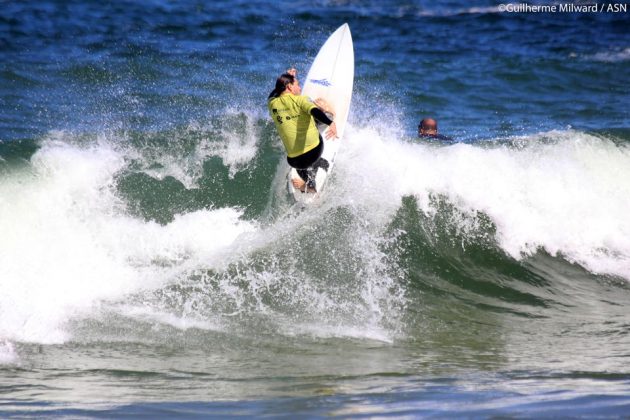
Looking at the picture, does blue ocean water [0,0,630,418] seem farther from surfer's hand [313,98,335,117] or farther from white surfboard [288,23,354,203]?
surfer's hand [313,98,335,117]

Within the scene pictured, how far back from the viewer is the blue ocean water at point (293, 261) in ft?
16.9

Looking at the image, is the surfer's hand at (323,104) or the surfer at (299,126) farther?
the surfer's hand at (323,104)

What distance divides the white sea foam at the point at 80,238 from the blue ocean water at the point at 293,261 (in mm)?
26

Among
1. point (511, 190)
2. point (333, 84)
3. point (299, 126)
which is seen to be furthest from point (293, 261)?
point (511, 190)

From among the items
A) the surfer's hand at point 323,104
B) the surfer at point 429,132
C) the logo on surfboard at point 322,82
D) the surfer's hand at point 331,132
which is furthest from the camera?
the surfer at point 429,132

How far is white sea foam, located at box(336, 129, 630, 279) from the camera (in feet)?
29.5

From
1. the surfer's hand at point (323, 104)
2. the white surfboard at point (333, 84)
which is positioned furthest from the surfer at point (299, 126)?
the surfer's hand at point (323, 104)

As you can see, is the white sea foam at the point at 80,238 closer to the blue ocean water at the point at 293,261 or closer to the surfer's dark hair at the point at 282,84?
the blue ocean water at the point at 293,261

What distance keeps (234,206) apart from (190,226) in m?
0.72

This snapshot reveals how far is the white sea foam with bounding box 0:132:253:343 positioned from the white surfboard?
1220mm

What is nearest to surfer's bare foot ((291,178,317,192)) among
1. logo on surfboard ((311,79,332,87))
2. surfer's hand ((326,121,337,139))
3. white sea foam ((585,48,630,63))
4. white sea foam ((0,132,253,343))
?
surfer's hand ((326,121,337,139))

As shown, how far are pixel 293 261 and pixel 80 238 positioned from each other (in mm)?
2268

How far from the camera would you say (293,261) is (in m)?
7.77

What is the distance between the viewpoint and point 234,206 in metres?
9.41
